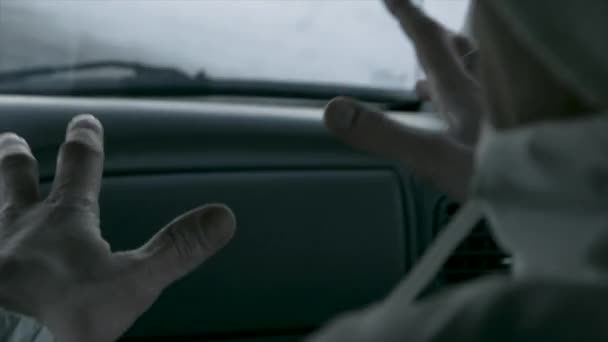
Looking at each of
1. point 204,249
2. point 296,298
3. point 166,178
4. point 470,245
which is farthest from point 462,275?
point 204,249

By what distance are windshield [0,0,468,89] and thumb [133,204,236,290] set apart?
3.07 ft

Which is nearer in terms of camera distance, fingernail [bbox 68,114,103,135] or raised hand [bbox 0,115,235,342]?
raised hand [bbox 0,115,235,342]

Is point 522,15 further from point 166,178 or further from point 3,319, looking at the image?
point 166,178

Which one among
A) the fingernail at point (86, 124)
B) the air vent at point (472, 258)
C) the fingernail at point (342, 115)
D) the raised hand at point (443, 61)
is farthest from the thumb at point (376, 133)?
the air vent at point (472, 258)

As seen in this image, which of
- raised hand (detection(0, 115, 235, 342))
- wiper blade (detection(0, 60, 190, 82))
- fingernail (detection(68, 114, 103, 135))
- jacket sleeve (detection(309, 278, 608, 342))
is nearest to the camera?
jacket sleeve (detection(309, 278, 608, 342))

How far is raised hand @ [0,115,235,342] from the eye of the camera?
4.19 ft

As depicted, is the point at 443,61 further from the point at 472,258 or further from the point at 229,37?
the point at 229,37

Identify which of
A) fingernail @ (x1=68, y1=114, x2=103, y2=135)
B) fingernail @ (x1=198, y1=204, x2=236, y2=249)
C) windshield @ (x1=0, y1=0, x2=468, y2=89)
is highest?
windshield @ (x1=0, y1=0, x2=468, y2=89)

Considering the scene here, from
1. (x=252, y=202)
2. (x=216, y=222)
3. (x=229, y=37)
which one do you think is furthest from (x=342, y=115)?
(x=229, y=37)

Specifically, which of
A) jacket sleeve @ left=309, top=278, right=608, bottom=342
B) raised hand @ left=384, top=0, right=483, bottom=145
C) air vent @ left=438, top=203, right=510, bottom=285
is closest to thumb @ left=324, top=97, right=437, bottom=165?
raised hand @ left=384, top=0, right=483, bottom=145

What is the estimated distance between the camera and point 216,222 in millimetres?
1313

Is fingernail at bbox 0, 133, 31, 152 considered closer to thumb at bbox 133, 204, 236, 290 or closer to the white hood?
thumb at bbox 133, 204, 236, 290

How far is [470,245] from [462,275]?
0.06m

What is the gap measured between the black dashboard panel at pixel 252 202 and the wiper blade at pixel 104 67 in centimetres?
8
